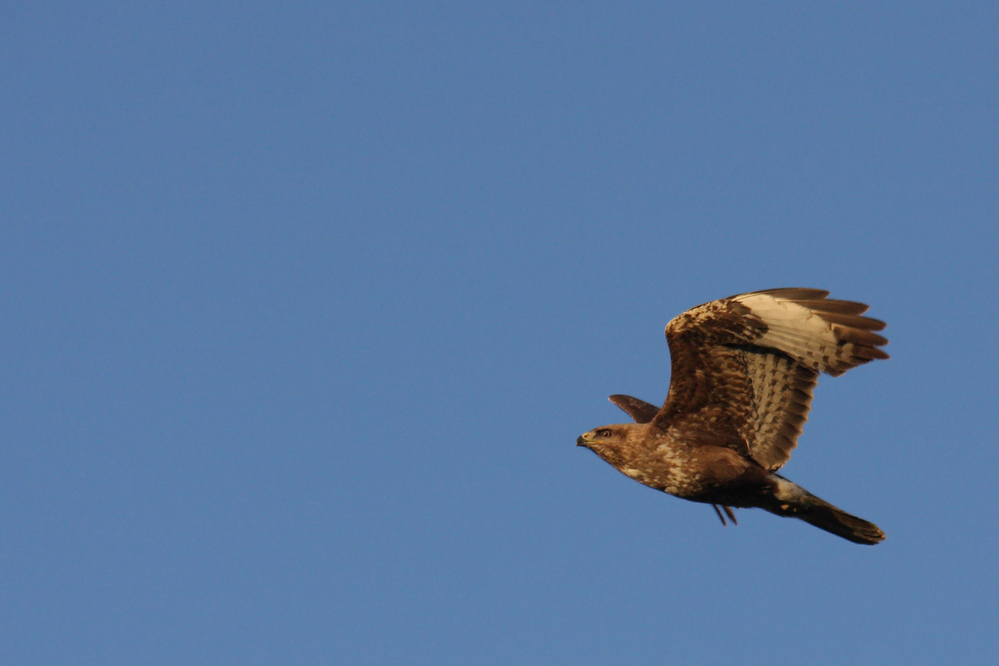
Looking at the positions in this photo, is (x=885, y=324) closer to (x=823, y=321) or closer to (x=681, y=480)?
(x=823, y=321)

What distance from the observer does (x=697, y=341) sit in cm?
1310

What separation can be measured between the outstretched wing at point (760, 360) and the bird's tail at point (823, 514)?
34cm

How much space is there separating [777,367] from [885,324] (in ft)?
4.00

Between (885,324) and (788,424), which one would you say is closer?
(885,324)

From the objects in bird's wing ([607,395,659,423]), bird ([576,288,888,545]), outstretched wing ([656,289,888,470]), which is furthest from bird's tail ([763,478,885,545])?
bird's wing ([607,395,659,423])

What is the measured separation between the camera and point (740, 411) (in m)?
13.5

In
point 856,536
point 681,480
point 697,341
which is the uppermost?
point 697,341

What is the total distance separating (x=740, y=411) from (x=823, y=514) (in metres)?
1.39

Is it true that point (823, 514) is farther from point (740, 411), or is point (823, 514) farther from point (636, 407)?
point (636, 407)

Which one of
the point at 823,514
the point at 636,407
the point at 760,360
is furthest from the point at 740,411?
the point at 636,407

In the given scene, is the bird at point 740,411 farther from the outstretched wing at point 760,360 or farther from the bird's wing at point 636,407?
the bird's wing at point 636,407

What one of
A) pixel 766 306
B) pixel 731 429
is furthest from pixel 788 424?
pixel 766 306

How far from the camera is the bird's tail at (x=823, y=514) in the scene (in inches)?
524

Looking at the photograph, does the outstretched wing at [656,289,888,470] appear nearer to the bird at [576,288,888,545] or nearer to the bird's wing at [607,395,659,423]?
the bird at [576,288,888,545]
